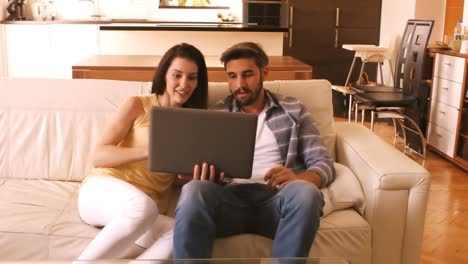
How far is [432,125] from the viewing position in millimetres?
4527

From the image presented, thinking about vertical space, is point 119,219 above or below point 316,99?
below

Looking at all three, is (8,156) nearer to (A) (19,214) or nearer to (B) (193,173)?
(A) (19,214)

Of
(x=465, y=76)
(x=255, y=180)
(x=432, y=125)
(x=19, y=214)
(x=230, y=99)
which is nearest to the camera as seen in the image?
(x=19, y=214)

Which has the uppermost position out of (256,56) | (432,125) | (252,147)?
(256,56)

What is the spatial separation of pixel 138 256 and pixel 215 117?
50 centimetres

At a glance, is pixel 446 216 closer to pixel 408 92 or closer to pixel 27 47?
pixel 408 92

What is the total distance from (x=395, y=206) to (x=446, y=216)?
1.41 m

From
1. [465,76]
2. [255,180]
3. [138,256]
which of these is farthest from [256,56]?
[465,76]

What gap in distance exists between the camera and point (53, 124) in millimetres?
2393

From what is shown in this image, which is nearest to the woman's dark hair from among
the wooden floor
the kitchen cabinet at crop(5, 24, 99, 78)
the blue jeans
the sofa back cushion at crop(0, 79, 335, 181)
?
the sofa back cushion at crop(0, 79, 335, 181)

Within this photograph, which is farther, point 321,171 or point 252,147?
point 321,171

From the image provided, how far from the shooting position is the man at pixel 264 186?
5.77ft

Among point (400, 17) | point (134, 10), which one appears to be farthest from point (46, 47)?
point (400, 17)

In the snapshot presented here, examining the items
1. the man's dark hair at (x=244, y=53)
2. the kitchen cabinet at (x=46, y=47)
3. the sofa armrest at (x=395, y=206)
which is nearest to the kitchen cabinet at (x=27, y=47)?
the kitchen cabinet at (x=46, y=47)
